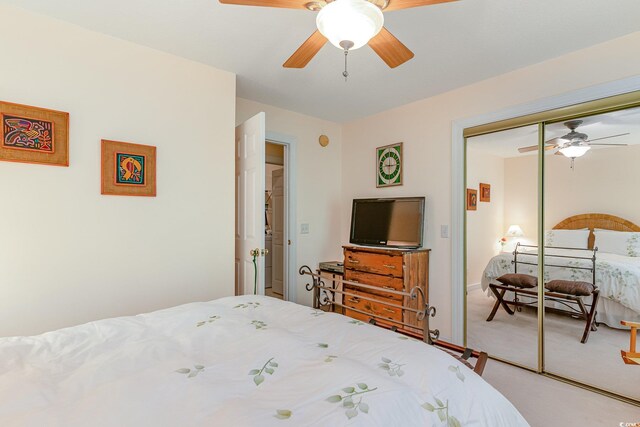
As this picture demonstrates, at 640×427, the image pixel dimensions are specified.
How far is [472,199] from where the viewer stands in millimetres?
3213

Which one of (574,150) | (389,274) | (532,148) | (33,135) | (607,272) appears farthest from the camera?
(389,274)

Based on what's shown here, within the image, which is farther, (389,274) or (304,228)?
(304,228)

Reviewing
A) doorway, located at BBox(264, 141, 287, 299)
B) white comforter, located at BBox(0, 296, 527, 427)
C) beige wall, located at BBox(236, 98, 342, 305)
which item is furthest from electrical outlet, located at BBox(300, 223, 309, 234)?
white comforter, located at BBox(0, 296, 527, 427)

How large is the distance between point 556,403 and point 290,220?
9.58 ft

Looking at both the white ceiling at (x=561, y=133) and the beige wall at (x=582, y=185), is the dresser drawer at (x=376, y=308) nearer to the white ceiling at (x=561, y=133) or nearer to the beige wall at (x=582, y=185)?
the beige wall at (x=582, y=185)

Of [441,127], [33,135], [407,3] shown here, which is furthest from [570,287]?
[33,135]

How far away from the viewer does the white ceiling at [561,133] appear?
2.35m

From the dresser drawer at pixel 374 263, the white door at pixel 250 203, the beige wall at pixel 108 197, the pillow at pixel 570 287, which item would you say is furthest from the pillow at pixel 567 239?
the beige wall at pixel 108 197

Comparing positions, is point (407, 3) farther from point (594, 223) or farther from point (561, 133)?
point (594, 223)

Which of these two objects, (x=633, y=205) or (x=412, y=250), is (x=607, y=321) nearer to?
(x=633, y=205)

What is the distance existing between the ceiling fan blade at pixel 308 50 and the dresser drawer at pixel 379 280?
7.05 feet

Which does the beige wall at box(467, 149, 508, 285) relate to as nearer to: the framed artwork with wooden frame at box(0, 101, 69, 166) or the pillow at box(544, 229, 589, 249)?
the pillow at box(544, 229, 589, 249)

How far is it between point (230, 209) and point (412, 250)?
1822 mm

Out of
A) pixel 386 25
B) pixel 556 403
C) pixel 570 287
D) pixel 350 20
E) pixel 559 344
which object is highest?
pixel 386 25
